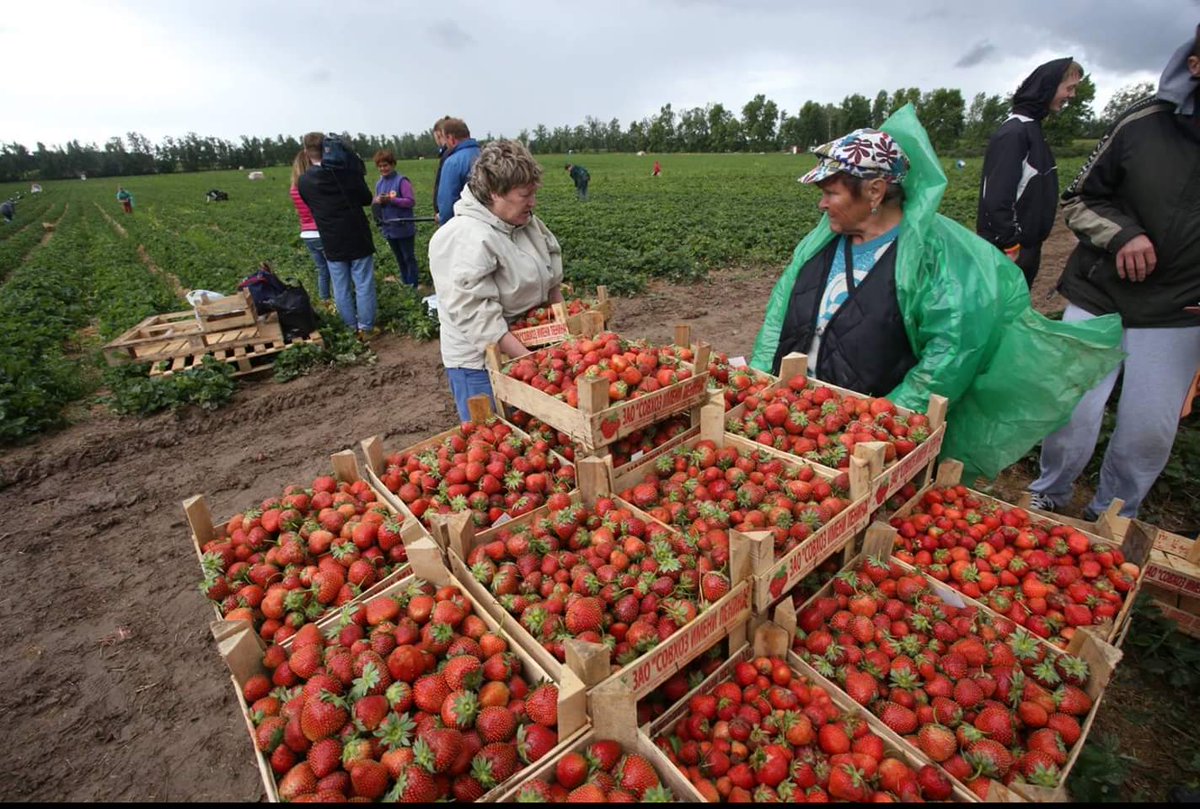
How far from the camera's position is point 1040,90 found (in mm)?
4348

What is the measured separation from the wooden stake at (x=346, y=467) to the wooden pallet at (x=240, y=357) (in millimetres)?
5838

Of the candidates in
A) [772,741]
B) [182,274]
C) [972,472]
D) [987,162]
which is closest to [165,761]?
[772,741]

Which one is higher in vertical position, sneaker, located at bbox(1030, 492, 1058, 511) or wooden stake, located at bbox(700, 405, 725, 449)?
wooden stake, located at bbox(700, 405, 725, 449)

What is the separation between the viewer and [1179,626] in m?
3.05

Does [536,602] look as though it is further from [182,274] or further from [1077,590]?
[182,274]

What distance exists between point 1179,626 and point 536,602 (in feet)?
11.5

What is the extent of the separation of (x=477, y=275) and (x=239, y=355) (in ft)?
19.8

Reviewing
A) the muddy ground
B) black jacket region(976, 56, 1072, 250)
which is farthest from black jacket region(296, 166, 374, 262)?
black jacket region(976, 56, 1072, 250)

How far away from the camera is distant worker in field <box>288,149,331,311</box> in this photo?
8047mm

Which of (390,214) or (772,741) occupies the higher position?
(390,214)

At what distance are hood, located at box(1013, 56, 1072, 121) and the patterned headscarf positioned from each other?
2.31 meters

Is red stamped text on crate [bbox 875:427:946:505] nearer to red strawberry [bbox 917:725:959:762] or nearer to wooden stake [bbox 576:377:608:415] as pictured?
red strawberry [bbox 917:725:959:762]

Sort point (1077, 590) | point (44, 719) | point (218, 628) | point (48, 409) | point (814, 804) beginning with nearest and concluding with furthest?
point (814, 804) < point (218, 628) < point (1077, 590) < point (44, 719) < point (48, 409)

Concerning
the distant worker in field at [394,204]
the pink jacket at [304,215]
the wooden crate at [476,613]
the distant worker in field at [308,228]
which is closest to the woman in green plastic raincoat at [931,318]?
the wooden crate at [476,613]
